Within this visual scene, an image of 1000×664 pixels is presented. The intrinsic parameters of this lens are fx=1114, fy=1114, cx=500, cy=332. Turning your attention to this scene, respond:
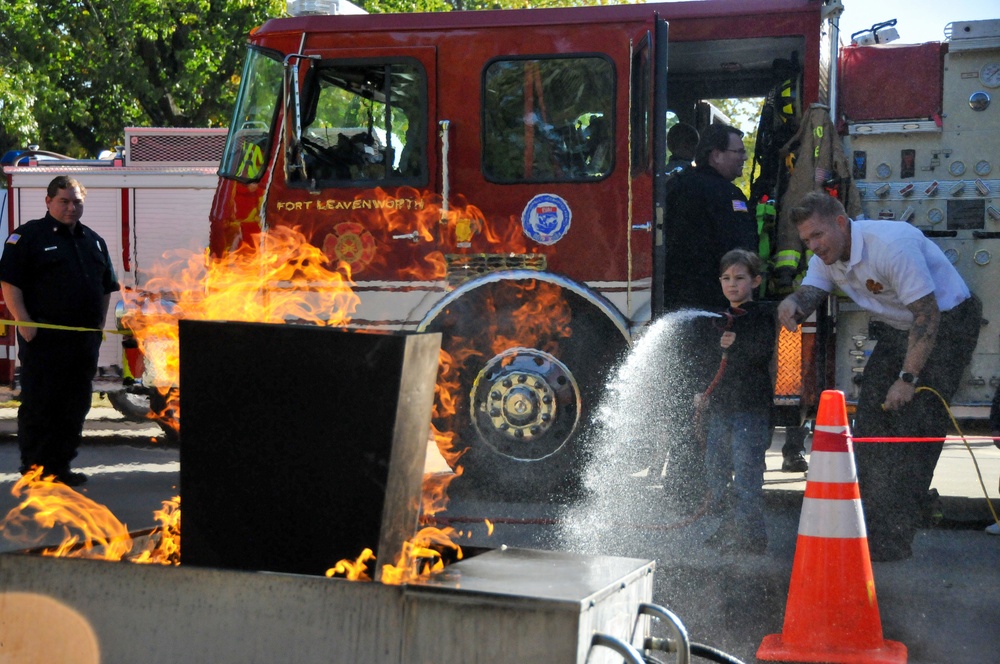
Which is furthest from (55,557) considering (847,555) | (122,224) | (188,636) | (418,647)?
(122,224)

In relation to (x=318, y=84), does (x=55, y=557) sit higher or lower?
lower

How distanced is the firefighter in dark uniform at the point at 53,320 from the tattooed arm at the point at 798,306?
4321mm

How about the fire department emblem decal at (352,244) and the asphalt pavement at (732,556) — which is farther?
the fire department emblem decal at (352,244)

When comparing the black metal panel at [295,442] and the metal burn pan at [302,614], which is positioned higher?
the black metal panel at [295,442]

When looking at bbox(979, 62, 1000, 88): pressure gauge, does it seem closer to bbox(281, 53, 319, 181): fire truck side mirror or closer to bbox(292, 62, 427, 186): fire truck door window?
bbox(292, 62, 427, 186): fire truck door window

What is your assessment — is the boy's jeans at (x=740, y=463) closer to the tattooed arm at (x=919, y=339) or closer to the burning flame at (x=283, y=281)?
the tattooed arm at (x=919, y=339)

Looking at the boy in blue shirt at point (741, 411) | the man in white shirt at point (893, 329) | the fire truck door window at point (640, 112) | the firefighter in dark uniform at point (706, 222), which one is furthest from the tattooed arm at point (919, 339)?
the fire truck door window at point (640, 112)

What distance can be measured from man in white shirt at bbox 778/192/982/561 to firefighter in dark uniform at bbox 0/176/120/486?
4.39 metres

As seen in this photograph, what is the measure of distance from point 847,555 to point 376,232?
3.68 metres

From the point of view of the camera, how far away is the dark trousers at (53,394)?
23.0 ft

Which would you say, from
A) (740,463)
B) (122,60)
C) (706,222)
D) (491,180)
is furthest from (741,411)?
(122,60)

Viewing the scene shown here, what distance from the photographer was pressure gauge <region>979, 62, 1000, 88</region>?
249 inches

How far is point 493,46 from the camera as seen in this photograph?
22.3 ft

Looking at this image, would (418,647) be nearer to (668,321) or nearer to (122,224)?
(668,321)
